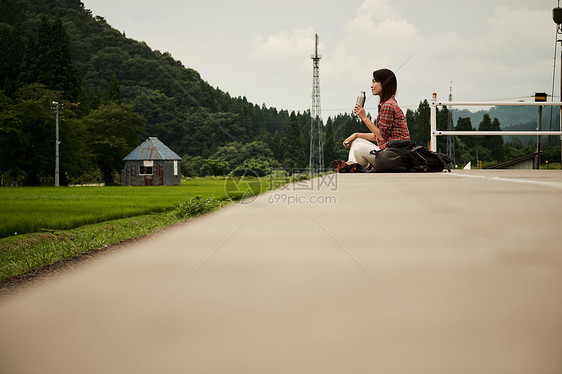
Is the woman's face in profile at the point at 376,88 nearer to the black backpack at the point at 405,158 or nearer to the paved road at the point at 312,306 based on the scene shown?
the black backpack at the point at 405,158

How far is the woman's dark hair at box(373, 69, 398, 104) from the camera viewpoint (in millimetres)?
4914

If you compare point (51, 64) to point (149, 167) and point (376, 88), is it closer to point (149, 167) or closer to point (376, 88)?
point (149, 167)

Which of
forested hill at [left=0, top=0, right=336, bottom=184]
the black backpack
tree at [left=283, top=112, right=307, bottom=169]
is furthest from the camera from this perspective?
tree at [left=283, top=112, right=307, bottom=169]

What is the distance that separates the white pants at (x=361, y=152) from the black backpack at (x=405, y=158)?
0.15 metres

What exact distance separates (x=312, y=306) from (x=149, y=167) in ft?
133

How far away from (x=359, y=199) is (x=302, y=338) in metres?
1.68

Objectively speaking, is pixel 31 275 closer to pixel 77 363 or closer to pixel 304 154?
pixel 77 363

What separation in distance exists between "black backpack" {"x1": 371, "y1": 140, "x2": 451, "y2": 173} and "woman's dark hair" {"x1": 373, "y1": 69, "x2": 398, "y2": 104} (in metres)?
0.68

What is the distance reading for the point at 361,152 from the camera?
16.7 ft

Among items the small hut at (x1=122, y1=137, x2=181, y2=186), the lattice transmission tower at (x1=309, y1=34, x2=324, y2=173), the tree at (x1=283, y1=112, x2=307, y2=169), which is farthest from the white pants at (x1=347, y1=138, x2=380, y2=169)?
the tree at (x1=283, y1=112, x2=307, y2=169)

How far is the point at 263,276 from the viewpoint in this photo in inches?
42.6

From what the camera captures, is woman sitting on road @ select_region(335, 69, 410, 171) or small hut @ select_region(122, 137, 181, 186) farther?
small hut @ select_region(122, 137, 181, 186)

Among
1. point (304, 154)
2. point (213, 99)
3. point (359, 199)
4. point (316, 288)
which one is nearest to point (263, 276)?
point (316, 288)

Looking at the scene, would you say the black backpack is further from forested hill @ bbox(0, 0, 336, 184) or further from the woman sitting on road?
forested hill @ bbox(0, 0, 336, 184)
